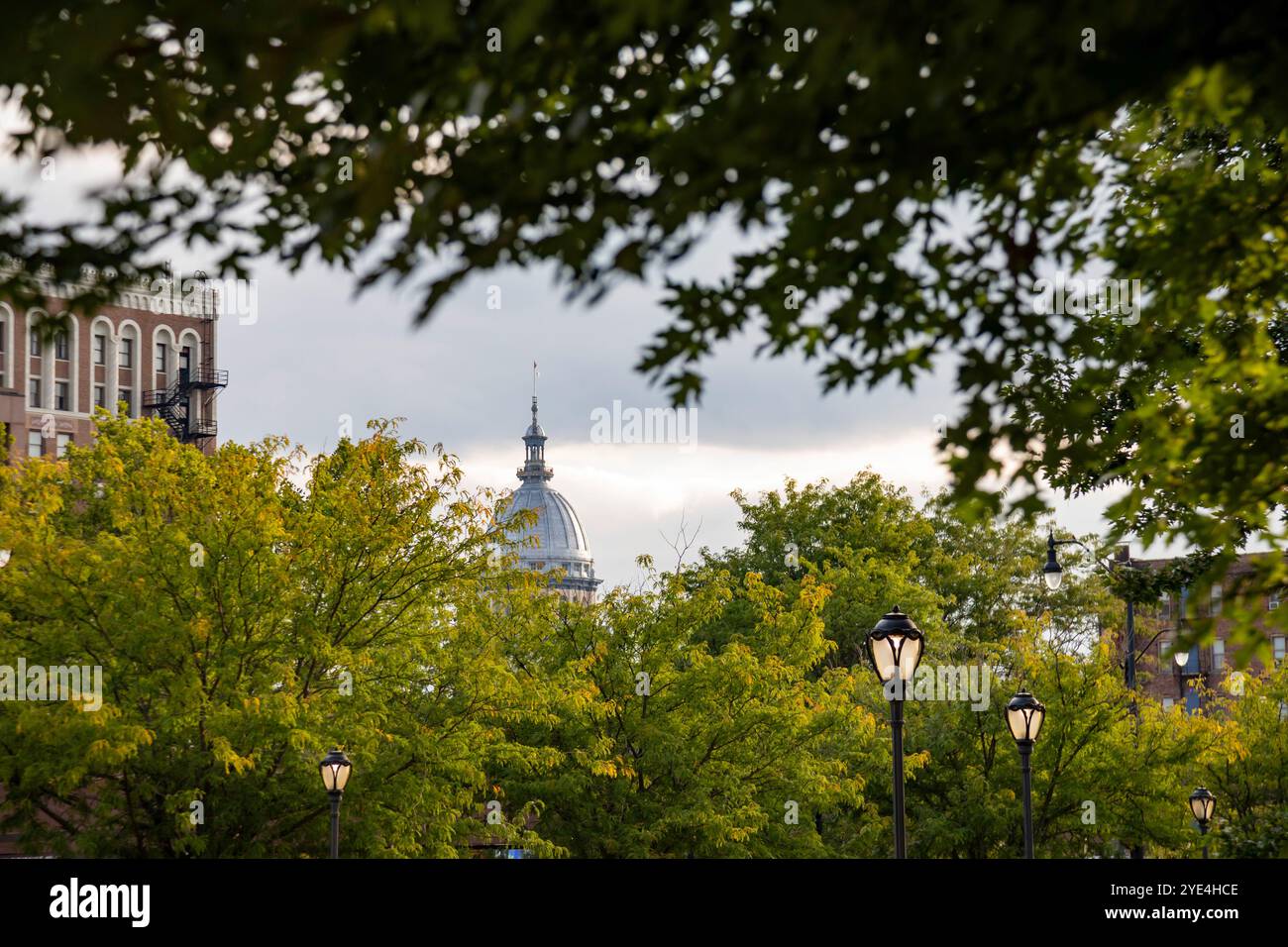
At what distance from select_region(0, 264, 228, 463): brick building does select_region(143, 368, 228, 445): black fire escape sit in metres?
0.07

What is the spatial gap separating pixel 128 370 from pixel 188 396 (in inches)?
413

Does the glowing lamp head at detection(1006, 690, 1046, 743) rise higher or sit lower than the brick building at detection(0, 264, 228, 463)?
lower

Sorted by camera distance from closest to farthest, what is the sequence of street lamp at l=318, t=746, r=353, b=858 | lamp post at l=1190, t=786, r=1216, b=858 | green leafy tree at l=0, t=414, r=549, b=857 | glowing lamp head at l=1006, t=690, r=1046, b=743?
glowing lamp head at l=1006, t=690, r=1046, b=743 → street lamp at l=318, t=746, r=353, b=858 → green leafy tree at l=0, t=414, r=549, b=857 → lamp post at l=1190, t=786, r=1216, b=858

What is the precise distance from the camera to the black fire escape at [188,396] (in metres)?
106

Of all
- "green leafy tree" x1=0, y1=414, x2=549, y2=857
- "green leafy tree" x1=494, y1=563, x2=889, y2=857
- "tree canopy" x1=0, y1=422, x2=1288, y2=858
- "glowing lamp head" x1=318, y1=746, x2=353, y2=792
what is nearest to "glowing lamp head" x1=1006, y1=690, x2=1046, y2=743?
"tree canopy" x1=0, y1=422, x2=1288, y2=858

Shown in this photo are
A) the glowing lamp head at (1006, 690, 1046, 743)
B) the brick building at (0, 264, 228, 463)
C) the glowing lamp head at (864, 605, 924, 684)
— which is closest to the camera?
the glowing lamp head at (864, 605, 924, 684)

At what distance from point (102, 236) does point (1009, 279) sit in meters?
3.51

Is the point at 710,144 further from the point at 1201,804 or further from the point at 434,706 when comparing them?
the point at 1201,804

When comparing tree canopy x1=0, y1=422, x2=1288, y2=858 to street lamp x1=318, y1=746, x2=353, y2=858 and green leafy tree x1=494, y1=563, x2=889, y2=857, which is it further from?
street lamp x1=318, y1=746, x2=353, y2=858

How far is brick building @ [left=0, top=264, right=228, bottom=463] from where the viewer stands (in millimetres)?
103812

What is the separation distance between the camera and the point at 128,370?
384 feet

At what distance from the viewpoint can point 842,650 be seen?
156 ft

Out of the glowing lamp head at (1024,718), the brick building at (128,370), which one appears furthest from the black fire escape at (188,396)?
the glowing lamp head at (1024,718)
